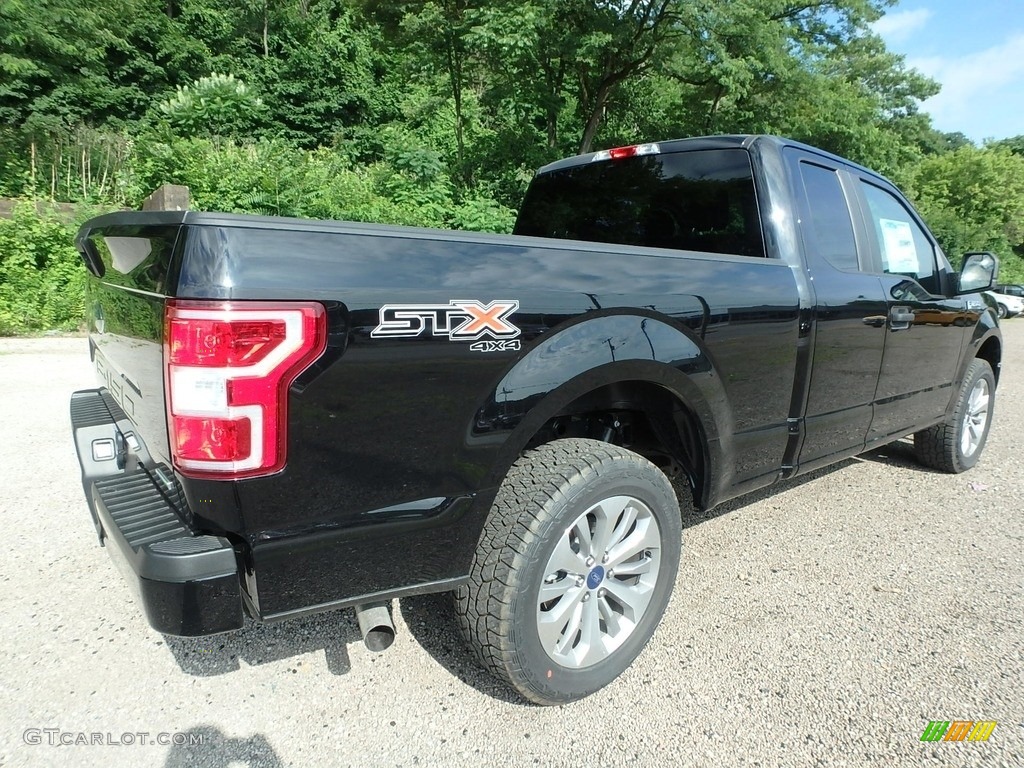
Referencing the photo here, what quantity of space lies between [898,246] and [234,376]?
3.64 m

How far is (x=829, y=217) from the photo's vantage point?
3.15 m

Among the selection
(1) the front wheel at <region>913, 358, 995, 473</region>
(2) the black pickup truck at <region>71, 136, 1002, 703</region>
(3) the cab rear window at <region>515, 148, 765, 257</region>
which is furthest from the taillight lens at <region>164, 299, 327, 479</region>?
(1) the front wheel at <region>913, 358, 995, 473</region>

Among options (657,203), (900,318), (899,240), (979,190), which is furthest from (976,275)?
(979,190)

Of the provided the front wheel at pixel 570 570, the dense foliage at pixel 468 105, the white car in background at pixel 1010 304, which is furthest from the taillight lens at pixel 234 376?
the white car in background at pixel 1010 304

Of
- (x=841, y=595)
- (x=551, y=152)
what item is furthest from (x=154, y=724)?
(x=551, y=152)

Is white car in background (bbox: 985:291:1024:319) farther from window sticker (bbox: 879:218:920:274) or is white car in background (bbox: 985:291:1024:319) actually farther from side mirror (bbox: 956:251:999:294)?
window sticker (bbox: 879:218:920:274)

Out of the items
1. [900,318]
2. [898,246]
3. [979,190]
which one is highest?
[979,190]

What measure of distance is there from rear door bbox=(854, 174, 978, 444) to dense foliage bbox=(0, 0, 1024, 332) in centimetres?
925

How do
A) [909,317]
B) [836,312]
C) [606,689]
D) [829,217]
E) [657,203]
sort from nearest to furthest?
[606,689]
[836,312]
[829,217]
[657,203]
[909,317]

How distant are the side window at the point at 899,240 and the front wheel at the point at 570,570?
2.19m

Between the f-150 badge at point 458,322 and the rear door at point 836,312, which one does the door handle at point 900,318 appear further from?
the f-150 badge at point 458,322

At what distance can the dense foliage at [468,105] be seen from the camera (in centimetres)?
1185

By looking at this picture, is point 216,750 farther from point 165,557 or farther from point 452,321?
point 452,321

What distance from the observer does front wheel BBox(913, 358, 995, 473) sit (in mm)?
4371
